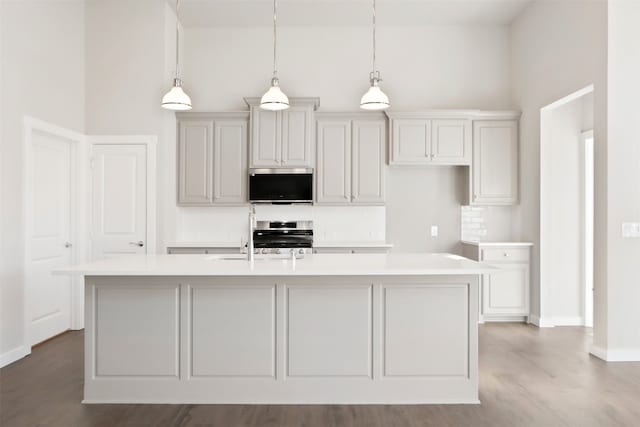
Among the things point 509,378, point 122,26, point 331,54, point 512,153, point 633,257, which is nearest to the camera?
point 509,378

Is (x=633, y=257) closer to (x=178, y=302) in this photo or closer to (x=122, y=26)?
(x=178, y=302)

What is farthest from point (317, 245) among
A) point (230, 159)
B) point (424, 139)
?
point (424, 139)

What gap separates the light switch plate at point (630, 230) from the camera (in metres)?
3.89

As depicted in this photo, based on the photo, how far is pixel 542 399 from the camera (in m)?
3.11

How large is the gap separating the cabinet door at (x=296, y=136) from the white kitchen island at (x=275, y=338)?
2670mm

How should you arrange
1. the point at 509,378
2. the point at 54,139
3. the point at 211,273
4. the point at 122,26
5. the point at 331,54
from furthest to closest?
the point at 331,54 → the point at 122,26 → the point at 54,139 → the point at 509,378 → the point at 211,273

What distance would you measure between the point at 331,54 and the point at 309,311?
397 centimetres

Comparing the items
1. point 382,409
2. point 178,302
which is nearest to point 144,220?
point 178,302

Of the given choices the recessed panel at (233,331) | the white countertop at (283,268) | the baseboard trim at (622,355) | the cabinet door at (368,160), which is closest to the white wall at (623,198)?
the baseboard trim at (622,355)

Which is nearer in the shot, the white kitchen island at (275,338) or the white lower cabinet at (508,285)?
the white kitchen island at (275,338)

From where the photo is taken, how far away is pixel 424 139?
220 inches

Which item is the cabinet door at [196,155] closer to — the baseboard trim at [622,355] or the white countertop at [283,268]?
the white countertop at [283,268]

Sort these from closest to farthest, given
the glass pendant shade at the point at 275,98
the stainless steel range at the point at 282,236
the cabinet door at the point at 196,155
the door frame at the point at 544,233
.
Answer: the glass pendant shade at the point at 275,98 < the door frame at the point at 544,233 < the cabinet door at the point at 196,155 < the stainless steel range at the point at 282,236

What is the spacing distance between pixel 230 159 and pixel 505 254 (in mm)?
3308
